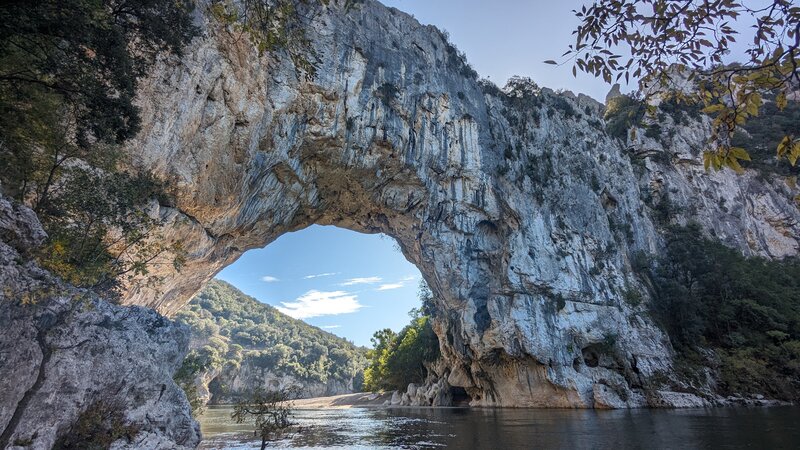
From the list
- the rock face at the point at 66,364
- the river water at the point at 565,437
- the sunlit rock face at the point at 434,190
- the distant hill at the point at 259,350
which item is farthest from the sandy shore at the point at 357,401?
the rock face at the point at 66,364

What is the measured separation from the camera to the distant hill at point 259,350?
239 feet

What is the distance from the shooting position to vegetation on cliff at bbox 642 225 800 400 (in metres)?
28.0

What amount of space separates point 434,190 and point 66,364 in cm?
2478

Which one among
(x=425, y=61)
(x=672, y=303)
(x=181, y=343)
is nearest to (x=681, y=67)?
(x=181, y=343)

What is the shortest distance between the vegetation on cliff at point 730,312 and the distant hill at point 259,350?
56781mm

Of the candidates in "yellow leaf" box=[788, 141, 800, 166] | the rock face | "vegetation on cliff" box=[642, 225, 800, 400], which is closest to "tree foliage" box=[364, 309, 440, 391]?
"vegetation on cliff" box=[642, 225, 800, 400]

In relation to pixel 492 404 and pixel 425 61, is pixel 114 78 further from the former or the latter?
pixel 492 404

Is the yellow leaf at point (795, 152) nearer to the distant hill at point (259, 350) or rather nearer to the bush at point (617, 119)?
the bush at point (617, 119)

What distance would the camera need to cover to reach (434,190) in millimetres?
29594

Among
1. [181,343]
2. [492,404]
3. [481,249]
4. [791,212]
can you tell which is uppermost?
[791,212]

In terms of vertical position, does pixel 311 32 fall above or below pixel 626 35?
above

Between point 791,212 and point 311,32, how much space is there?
193 ft

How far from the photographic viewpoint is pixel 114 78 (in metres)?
7.82

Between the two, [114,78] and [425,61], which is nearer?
[114,78]
